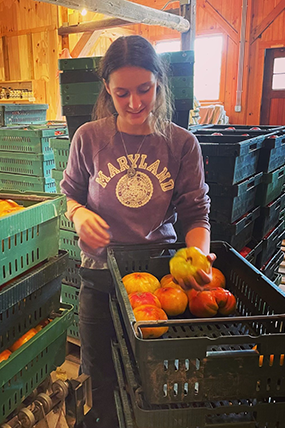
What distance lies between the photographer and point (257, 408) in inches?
28.8

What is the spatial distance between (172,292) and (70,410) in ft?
1.87

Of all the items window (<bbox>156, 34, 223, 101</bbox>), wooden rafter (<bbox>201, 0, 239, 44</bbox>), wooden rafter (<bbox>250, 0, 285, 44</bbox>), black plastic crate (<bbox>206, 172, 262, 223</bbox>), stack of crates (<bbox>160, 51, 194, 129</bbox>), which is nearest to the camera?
stack of crates (<bbox>160, 51, 194, 129</bbox>)

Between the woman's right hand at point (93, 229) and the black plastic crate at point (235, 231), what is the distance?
75 centimetres

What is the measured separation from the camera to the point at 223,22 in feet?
20.6

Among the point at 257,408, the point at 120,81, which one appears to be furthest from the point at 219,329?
the point at 120,81

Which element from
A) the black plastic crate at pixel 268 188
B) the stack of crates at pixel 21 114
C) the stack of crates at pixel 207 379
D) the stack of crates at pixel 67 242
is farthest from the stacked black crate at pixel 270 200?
the stack of crates at pixel 21 114

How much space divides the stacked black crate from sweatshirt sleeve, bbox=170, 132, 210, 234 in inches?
37.7

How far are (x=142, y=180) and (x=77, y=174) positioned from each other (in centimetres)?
26

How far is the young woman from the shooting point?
1.23 metres

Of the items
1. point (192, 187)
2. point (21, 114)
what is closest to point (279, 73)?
point (21, 114)

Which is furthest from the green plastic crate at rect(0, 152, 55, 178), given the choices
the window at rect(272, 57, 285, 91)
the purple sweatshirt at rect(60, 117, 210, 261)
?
the window at rect(272, 57, 285, 91)

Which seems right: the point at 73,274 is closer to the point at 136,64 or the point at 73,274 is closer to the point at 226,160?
the point at 226,160

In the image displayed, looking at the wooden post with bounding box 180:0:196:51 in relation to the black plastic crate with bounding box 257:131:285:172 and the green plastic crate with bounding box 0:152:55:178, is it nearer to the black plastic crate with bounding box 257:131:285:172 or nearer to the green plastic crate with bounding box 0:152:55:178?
the black plastic crate with bounding box 257:131:285:172

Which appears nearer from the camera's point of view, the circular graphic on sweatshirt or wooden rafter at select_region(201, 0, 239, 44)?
the circular graphic on sweatshirt
